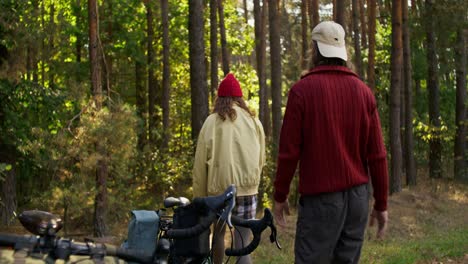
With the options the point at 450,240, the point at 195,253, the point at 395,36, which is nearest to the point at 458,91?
the point at 395,36

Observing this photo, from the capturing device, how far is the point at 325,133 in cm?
502

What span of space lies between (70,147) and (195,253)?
Result: 9.90 m

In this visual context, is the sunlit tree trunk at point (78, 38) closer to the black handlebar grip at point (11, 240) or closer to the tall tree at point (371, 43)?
the tall tree at point (371, 43)

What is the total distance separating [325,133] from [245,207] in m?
2.23

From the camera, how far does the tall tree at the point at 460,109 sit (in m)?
31.1

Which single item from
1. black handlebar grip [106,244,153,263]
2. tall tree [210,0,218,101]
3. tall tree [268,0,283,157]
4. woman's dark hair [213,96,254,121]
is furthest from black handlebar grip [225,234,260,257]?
tall tree [210,0,218,101]

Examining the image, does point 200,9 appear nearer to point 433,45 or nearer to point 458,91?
point 433,45

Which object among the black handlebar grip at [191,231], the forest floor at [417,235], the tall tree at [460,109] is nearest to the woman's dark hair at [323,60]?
the black handlebar grip at [191,231]

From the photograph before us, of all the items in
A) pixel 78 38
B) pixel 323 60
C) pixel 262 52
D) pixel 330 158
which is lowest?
pixel 330 158

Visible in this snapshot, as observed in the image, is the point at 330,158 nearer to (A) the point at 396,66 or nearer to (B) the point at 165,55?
(A) the point at 396,66

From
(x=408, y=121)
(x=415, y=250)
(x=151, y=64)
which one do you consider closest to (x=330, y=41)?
(x=415, y=250)

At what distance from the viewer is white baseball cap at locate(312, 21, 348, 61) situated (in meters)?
5.21

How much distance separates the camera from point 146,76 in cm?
3362

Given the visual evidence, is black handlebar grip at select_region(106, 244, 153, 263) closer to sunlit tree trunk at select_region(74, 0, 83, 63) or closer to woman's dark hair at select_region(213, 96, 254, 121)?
woman's dark hair at select_region(213, 96, 254, 121)
